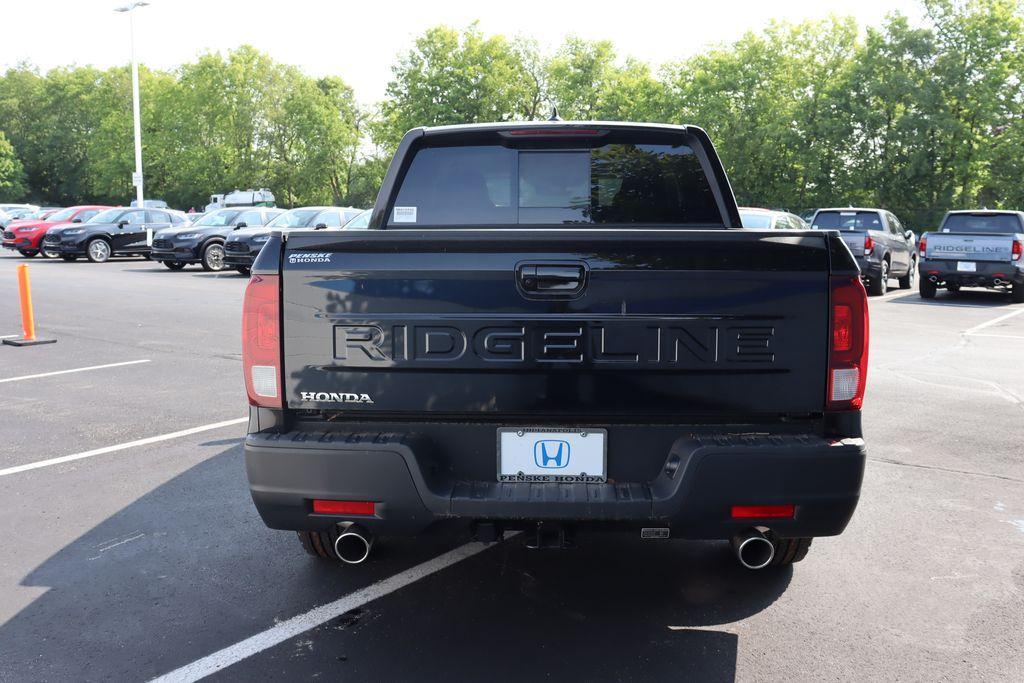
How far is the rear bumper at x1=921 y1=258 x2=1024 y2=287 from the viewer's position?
17531 mm

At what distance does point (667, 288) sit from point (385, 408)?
3.50ft

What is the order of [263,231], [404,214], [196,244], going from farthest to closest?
[196,244] < [263,231] < [404,214]

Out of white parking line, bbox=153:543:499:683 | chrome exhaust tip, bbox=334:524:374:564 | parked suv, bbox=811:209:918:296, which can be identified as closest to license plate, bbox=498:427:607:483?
chrome exhaust tip, bbox=334:524:374:564

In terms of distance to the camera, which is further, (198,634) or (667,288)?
(198,634)

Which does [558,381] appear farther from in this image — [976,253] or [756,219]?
[976,253]

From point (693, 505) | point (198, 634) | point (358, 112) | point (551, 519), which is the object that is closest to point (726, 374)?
point (693, 505)

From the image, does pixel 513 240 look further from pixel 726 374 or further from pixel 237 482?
pixel 237 482

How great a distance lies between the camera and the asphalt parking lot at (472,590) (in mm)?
3227

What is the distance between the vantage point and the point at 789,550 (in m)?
3.93

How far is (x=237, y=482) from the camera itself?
18.1 ft

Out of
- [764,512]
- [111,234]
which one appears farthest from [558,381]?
[111,234]

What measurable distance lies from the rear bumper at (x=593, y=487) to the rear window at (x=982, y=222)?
17673 mm

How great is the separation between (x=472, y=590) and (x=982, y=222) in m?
18.1

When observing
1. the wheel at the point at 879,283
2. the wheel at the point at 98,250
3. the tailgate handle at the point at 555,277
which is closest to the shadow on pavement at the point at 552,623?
the tailgate handle at the point at 555,277
